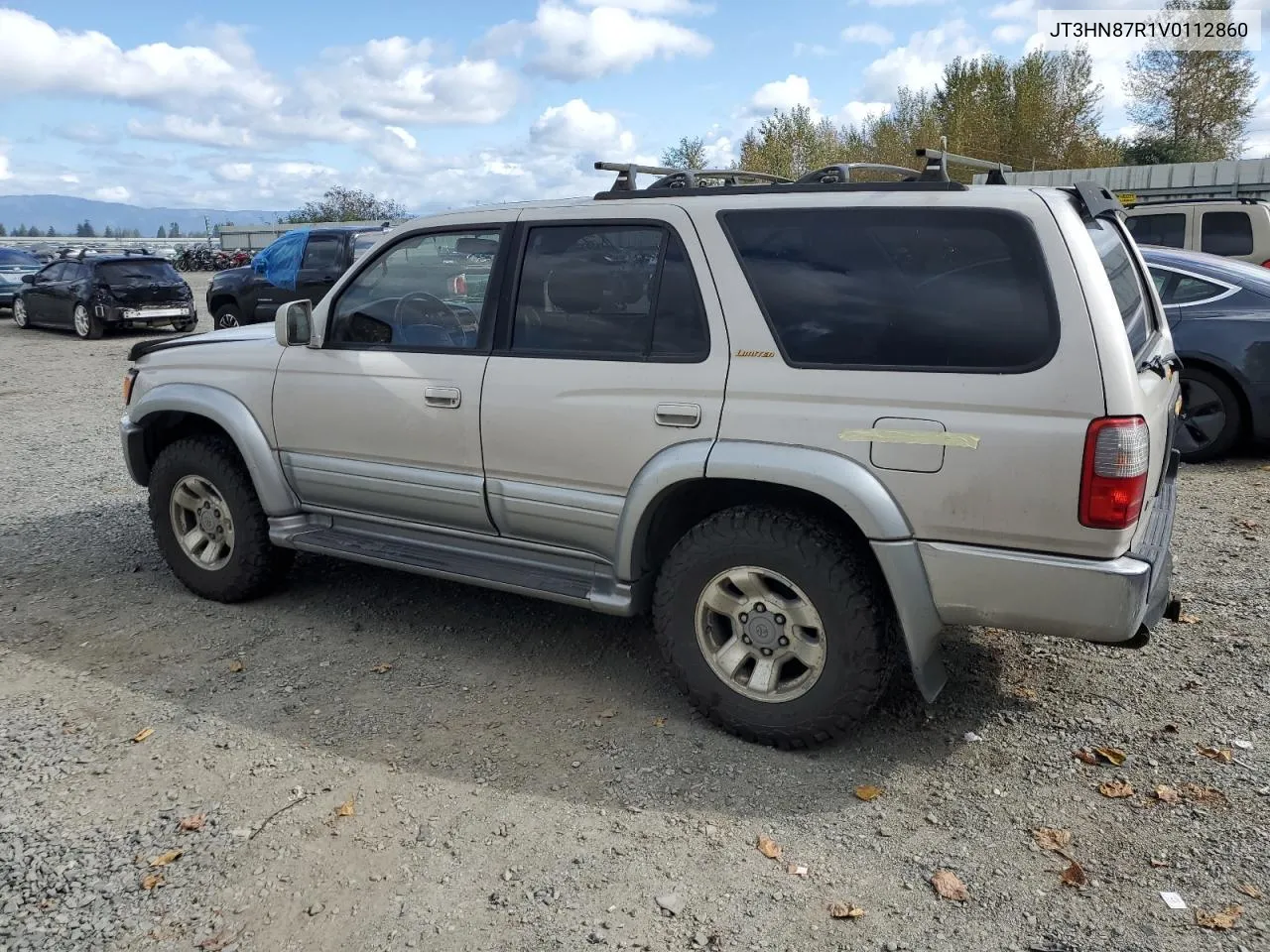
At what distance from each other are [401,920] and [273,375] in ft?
9.03

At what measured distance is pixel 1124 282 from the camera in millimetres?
3639

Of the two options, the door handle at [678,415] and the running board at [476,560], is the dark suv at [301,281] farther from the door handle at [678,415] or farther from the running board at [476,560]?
the door handle at [678,415]

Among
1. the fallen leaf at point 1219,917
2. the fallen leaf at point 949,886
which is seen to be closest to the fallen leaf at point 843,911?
the fallen leaf at point 949,886

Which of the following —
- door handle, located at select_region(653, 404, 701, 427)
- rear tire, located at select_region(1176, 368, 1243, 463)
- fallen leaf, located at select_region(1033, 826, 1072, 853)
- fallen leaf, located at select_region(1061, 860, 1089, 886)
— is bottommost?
fallen leaf, located at select_region(1033, 826, 1072, 853)

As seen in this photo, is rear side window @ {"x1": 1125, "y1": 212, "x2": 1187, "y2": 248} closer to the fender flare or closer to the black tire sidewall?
the black tire sidewall

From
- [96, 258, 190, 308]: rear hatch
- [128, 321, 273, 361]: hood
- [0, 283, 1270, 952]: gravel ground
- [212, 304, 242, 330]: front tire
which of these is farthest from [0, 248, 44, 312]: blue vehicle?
[0, 283, 1270, 952]: gravel ground

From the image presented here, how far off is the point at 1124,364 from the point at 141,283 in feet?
62.9

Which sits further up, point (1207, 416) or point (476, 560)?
point (476, 560)

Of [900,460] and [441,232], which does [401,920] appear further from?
[441,232]

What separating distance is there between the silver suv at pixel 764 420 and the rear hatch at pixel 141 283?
1579cm

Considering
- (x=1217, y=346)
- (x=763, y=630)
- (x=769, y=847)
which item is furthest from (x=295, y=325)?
(x=1217, y=346)

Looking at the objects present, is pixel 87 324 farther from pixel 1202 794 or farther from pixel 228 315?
pixel 1202 794

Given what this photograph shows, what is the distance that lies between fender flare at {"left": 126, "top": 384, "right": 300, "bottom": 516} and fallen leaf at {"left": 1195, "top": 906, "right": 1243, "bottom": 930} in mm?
3891

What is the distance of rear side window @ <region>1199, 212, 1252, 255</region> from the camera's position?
1132 centimetres
